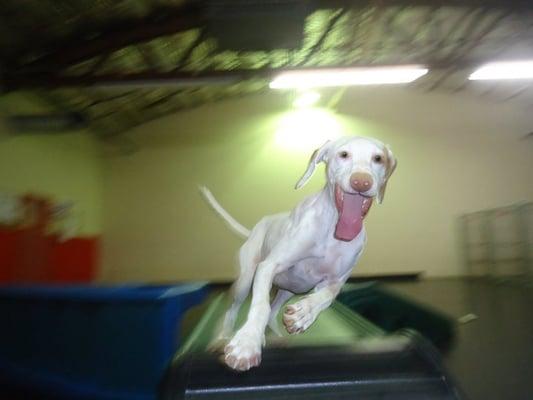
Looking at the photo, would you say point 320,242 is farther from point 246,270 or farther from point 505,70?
point 505,70

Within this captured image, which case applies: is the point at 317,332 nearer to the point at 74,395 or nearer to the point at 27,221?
the point at 74,395

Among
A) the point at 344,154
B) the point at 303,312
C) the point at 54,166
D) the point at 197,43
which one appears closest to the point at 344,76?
the point at 197,43

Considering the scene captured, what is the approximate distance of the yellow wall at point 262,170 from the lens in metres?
5.43

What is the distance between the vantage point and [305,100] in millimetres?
4840

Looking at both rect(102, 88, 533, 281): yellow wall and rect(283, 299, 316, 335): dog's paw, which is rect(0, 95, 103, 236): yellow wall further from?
rect(283, 299, 316, 335): dog's paw

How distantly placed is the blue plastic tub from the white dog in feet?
2.83

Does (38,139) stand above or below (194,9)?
below

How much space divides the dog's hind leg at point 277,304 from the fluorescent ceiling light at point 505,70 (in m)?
4.01

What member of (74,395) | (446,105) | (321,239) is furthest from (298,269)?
(446,105)

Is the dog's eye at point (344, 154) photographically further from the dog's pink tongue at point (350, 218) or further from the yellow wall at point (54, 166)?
the yellow wall at point (54, 166)

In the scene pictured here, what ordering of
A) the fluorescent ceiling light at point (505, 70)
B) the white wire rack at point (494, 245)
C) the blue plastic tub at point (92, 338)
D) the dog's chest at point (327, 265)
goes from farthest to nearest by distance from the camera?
the white wire rack at point (494, 245)
the fluorescent ceiling light at point (505, 70)
the blue plastic tub at point (92, 338)
the dog's chest at point (327, 265)

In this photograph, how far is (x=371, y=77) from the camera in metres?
4.18

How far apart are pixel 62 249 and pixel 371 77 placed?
2.97m

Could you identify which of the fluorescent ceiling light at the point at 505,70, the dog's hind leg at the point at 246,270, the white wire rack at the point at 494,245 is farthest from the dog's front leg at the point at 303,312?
the white wire rack at the point at 494,245
